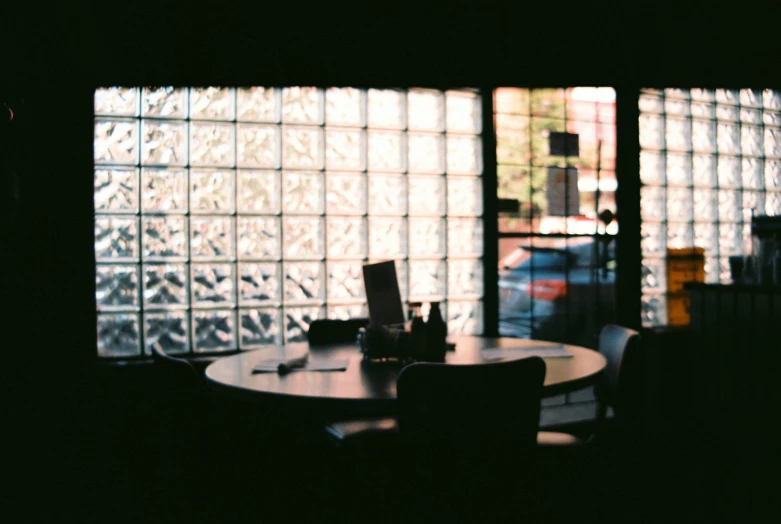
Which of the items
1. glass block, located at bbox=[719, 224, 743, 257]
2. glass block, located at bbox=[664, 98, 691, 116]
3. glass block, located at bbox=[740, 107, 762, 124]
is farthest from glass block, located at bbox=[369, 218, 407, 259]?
glass block, located at bbox=[740, 107, 762, 124]

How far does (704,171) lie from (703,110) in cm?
47

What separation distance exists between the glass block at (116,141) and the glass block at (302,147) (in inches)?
32.8

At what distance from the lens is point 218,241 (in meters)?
3.40

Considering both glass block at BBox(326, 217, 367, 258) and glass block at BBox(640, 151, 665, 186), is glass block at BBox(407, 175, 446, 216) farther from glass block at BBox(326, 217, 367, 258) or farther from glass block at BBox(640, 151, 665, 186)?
glass block at BBox(640, 151, 665, 186)

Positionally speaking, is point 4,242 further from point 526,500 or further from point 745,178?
point 745,178

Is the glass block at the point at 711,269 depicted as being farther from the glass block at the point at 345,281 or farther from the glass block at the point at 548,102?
the glass block at the point at 345,281

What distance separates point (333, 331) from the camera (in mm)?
2727

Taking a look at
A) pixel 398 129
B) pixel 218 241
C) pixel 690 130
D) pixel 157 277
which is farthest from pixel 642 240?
pixel 157 277

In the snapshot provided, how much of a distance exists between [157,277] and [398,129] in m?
1.70

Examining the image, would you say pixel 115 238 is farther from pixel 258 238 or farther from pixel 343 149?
pixel 343 149

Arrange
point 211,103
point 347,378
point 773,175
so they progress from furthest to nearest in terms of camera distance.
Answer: point 773,175 < point 211,103 < point 347,378

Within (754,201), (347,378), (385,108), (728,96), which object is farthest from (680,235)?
(347,378)

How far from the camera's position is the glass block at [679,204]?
4387 millimetres

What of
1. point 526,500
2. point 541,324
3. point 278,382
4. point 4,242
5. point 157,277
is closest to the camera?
point 526,500
